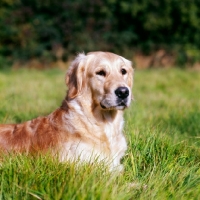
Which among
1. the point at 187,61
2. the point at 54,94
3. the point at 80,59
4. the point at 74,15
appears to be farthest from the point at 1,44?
the point at 80,59

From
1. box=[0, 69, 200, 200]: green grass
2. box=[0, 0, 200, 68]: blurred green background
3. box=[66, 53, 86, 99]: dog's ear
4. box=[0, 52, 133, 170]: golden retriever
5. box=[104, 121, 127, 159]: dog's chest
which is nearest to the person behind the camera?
box=[0, 69, 200, 200]: green grass

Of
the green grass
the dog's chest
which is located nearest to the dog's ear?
the dog's chest

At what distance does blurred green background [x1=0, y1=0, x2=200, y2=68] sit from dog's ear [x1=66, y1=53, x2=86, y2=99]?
56.3 feet

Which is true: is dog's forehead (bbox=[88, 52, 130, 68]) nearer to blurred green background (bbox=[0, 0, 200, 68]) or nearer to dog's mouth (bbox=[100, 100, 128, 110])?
dog's mouth (bbox=[100, 100, 128, 110])

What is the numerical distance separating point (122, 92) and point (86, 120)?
0.40 m

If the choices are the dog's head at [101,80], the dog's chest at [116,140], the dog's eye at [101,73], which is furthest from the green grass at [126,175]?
the dog's eye at [101,73]

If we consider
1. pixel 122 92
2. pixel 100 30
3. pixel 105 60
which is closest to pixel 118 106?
pixel 122 92

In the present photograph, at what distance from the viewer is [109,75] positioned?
158 inches

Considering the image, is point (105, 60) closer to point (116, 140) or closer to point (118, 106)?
point (118, 106)

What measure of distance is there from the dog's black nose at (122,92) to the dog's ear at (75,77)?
14.8 inches

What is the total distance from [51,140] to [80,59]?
0.82m

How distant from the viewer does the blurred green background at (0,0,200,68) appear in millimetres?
21641

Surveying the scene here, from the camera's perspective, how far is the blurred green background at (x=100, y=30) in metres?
A: 21.6

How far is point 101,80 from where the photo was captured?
4012mm
